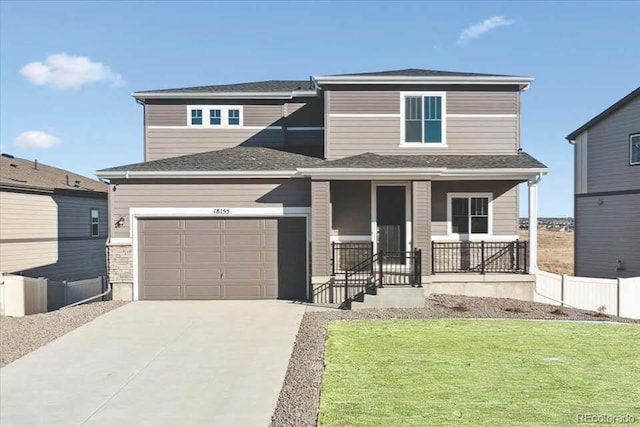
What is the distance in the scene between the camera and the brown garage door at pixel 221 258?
14.6 m

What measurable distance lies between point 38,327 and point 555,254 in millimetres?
38161

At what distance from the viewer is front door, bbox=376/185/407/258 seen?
14625mm

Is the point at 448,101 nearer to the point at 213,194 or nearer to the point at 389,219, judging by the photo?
the point at 389,219

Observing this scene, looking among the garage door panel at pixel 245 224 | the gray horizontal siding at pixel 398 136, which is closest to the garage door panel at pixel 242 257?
the garage door panel at pixel 245 224

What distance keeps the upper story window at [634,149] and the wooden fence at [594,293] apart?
5690mm

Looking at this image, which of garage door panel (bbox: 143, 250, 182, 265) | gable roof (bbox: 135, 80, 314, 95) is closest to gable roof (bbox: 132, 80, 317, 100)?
gable roof (bbox: 135, 80, 314, 95)

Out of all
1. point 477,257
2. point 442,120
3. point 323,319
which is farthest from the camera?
point 442,120

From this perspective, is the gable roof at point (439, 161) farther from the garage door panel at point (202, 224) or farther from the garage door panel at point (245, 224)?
the garage door panel at point (202, 224)

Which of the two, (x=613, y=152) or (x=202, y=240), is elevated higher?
(x=613, y=152)

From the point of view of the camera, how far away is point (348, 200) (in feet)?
48.8

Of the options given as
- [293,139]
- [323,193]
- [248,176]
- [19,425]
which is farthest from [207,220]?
[19,425]

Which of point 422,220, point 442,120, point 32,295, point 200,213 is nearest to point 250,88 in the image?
point 200,213

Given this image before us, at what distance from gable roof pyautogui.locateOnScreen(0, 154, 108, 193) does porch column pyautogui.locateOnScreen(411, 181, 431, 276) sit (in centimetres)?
1405

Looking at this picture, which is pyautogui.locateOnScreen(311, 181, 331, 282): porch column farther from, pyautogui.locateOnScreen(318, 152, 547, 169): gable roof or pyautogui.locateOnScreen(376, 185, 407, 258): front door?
pyautogui.locateOnScreen(376, 185, 407, 258): front door
